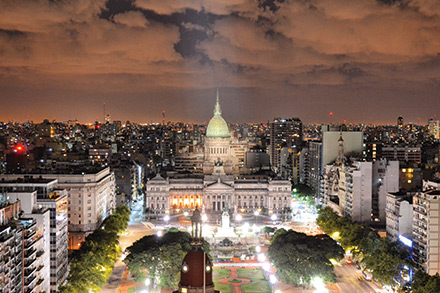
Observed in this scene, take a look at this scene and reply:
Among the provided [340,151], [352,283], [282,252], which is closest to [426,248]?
[352,283]

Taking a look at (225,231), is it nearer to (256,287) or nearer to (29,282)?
(256,287)

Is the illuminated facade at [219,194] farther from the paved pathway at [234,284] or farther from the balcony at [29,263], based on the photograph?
the balcony at [29,263]

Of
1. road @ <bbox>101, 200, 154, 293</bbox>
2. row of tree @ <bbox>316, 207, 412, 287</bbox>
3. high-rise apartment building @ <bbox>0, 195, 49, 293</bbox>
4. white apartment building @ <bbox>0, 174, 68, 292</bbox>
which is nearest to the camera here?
high-rise apartment building @ <bbox>0, 195, 49, 293</bbox>

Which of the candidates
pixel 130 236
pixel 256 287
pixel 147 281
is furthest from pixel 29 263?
pixel 130 236

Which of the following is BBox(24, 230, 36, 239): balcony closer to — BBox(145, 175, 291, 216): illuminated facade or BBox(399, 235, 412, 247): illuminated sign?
BBox(399, 235, 412, 247): illuminated sign

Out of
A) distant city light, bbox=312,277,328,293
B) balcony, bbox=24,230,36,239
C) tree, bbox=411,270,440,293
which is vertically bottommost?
distant city light, bbox=312,277,328,293

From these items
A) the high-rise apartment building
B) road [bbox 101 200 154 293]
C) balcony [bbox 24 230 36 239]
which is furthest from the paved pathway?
balcony [bbox 24 230 36 239]
